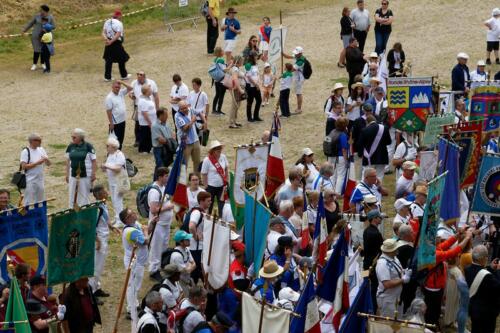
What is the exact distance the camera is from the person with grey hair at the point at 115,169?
63.0ft

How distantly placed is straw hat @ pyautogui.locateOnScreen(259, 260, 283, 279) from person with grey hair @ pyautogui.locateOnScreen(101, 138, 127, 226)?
5.79 m

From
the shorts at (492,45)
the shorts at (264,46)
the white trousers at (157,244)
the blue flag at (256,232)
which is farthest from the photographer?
the shorts at (492,45)

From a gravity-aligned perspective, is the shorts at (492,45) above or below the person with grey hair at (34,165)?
above

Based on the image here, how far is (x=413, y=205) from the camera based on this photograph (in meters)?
16.9

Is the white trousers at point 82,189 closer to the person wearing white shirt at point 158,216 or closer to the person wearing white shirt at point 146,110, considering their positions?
the person wearing white shirt at point 158,216

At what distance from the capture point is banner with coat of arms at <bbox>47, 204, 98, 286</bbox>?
14172mm

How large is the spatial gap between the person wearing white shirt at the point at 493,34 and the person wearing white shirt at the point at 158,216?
49.7 ft

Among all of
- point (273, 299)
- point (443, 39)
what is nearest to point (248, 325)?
point (273, 299)

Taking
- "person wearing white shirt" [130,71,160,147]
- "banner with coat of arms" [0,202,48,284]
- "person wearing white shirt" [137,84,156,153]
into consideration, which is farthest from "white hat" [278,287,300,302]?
"person wearing white shirt" [130,71,160,147]

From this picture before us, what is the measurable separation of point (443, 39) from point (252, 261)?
19.5 metres

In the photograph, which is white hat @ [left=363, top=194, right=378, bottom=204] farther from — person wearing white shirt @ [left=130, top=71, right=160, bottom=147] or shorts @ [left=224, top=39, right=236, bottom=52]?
shorts @ [left=224, top=39, right=236, bottom=52]

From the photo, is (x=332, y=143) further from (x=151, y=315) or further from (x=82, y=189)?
(x=151, y=315)

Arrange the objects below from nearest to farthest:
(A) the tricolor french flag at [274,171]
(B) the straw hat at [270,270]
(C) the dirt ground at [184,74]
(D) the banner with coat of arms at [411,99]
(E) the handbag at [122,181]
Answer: (B) the straw hat at [270,270] → (A) the tricolor french flag at [274,171] → (E) the handbag at [122,181] → (D) the banner with coat of arms at [411,99] → (C) the dirt ground at [184,74]

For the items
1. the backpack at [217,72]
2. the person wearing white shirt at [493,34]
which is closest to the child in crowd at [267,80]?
the backpack at [217,72]
